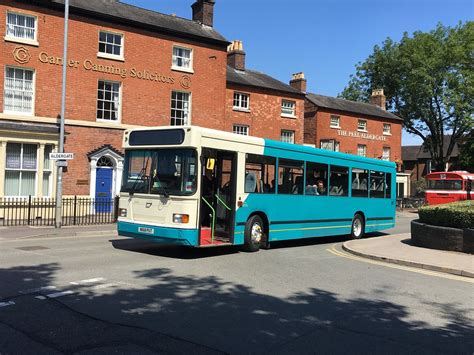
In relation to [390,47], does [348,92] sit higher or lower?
lower

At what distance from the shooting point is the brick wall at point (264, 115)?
30625 mm

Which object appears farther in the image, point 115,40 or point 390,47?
point 390,47

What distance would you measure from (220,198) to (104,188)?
12457 millimetres

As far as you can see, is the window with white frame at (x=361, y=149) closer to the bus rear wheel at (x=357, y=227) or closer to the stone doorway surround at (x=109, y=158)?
the stone doorway surround at (x=109, y=158)

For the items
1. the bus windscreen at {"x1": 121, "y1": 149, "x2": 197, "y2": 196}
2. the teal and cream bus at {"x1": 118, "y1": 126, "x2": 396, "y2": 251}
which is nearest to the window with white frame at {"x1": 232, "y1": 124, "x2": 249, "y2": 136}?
the teal and cream bus at {"x1": 118, "y1": 126, "x2": 396, "y2": 251}

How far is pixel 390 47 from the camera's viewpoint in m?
50.1

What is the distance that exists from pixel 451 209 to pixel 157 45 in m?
16.9

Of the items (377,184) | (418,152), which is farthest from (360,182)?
(418,152)

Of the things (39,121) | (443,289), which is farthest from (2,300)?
(39,121)

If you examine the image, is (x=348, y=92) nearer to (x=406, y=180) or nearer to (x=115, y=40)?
(x=406, y=180)

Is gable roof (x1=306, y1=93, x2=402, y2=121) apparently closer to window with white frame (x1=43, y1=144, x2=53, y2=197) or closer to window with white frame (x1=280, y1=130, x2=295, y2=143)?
window with white frame (x1=280, y1=130, x2=295, y2=143)

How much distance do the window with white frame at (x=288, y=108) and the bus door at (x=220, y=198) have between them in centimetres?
2238

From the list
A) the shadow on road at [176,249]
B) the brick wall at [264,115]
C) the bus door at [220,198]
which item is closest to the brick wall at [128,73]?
the brick wall at [264,115]

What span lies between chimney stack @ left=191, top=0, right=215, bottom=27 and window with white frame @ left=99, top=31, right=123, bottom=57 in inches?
252
